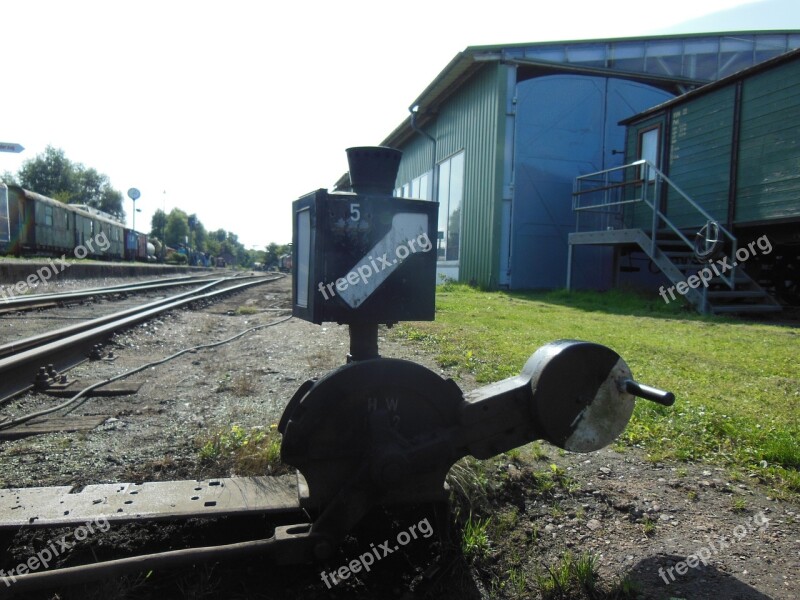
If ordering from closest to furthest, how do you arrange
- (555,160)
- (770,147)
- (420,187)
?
(770,147)
(555,160)
(420,187)

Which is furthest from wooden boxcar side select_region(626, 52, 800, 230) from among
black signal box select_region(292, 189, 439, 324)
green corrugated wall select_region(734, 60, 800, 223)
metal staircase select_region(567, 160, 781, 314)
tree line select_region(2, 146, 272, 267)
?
tree line select_region(2, 146, 272, 267)

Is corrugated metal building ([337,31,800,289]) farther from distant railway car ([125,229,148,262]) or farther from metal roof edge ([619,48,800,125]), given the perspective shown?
distant railway car ([125,229,148,262])

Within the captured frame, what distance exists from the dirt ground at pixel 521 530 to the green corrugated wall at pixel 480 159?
13.4m

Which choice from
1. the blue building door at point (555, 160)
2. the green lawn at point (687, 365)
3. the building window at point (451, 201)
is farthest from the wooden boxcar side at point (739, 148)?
the building window at point (451, 201)

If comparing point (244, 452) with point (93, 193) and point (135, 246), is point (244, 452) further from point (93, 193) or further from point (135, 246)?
point (93, 193)

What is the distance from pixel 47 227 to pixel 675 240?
28.0 metres

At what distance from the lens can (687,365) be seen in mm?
4508

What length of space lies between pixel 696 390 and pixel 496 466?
6.71ft

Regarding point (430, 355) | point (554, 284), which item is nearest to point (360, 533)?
point (430, 355)

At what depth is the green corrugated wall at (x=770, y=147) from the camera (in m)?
10.1

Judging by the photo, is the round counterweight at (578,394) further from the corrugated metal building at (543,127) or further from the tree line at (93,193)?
the tree line at (93,193)

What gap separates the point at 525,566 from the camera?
1.70m

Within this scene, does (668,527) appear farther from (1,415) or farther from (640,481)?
(1,415)

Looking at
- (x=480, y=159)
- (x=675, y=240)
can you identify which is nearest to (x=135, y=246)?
(x=480, y=159)
